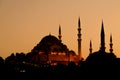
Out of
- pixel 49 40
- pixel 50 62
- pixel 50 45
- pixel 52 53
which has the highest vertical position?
pixel 49 40

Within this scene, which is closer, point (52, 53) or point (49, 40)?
point (52, 53)

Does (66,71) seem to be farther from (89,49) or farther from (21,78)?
(89,49)

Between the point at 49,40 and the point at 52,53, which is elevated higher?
the point at 49,40

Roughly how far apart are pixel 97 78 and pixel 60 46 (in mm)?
37062

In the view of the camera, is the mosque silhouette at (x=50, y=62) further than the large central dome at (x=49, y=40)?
No

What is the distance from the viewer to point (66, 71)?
52.9 meters

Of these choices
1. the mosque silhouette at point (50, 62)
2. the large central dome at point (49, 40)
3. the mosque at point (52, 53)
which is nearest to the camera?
the mosque silhouette at point (50, 62)

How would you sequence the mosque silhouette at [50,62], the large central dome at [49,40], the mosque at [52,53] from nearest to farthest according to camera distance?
the mosque silhouette at [50,62], the mosque at [52,53], the large central dome at [49,40]

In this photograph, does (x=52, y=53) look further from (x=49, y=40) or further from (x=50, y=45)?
(x=49, y=40)

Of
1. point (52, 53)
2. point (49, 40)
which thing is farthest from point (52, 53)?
point (49, 40)

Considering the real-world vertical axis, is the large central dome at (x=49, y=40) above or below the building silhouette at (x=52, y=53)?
above

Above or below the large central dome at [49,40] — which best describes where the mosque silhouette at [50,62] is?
below

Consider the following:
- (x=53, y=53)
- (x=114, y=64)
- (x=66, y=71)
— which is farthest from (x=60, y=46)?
(x=114, y=64)

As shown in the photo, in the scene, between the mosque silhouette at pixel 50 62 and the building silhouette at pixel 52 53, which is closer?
the mosque silhouette at pixel 50 62
